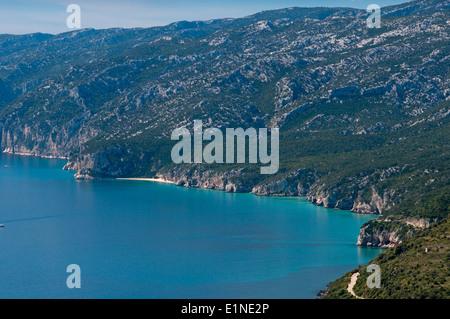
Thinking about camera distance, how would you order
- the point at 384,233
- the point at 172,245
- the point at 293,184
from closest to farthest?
the point at 384,233 → the point at 172,245 → the point at 293,184

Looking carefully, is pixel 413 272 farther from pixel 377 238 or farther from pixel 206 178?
pixel 206 178

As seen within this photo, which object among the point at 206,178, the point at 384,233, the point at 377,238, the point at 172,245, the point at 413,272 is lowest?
the point at 172,245

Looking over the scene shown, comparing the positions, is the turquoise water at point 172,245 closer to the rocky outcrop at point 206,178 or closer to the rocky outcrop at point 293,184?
the rocky outcrop at point 293,184

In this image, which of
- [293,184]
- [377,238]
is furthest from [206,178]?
[377,238]

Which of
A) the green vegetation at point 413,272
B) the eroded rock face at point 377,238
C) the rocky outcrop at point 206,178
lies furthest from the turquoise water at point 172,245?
the green vegetation at point 413,272

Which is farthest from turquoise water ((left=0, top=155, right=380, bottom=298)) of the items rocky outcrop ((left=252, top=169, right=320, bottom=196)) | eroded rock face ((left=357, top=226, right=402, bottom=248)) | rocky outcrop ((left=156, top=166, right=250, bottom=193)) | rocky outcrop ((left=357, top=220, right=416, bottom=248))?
rocky outcrop ((left=156, top=166, right=250, bottom=193))

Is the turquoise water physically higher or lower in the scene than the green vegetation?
lower

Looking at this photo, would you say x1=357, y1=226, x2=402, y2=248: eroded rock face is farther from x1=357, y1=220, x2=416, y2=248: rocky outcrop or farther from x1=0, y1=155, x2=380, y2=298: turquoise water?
x1=0, y1=155, x2=380, y2=298: turquoise water

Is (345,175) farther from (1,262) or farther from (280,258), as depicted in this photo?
(1,262)

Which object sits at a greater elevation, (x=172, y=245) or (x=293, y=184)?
(x=293, y=184)
